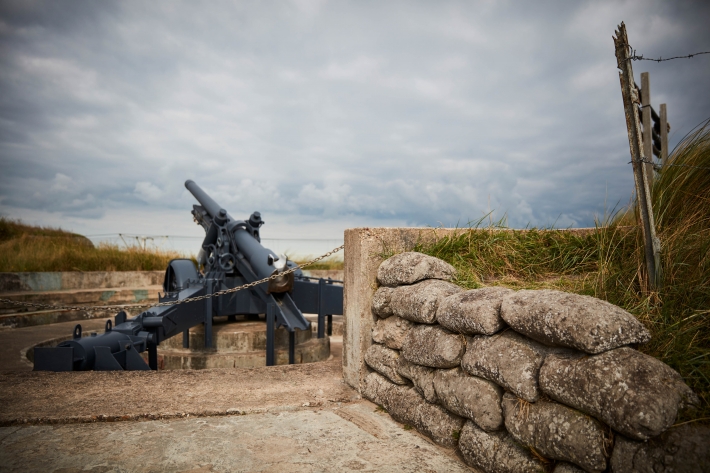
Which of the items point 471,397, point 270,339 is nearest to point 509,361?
point 471,397

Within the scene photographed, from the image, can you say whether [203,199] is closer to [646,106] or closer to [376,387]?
[376,387]

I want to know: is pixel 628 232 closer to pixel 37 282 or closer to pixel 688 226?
pixel 688 226

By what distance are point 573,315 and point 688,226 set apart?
142 cm

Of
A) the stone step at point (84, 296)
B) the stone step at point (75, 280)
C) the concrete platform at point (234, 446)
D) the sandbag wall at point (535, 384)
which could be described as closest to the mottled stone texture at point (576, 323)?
the sandbag wall at point (535, 384)

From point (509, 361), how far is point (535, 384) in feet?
0.56

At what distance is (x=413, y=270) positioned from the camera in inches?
139

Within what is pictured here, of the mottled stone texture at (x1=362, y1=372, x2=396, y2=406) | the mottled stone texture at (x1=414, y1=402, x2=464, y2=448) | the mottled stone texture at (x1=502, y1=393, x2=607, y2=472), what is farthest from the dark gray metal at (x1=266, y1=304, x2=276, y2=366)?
the mottled stone texture at (x1=502, y1=393, x2=607, y2=472)

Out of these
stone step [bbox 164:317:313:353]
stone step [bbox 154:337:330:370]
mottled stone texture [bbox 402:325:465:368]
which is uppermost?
mottled stone texture [bbox 402:325:465:368]

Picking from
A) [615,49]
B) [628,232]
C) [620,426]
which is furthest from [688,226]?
[620,426]

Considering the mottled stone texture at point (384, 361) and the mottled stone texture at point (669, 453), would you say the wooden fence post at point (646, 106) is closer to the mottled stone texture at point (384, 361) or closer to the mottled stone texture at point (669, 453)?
the mottled stone texture at point (384, 361)

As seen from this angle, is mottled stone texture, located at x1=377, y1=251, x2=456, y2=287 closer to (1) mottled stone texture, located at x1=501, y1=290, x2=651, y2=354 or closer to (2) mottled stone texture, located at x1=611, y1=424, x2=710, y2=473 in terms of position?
(1) mottled stone texture, located at x1=501, y1=290, x2=651, y2=354

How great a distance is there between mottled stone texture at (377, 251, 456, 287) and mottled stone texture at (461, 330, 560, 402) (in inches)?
34.8

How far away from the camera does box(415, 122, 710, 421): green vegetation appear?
223cm

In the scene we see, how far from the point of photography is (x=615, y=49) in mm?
3018
